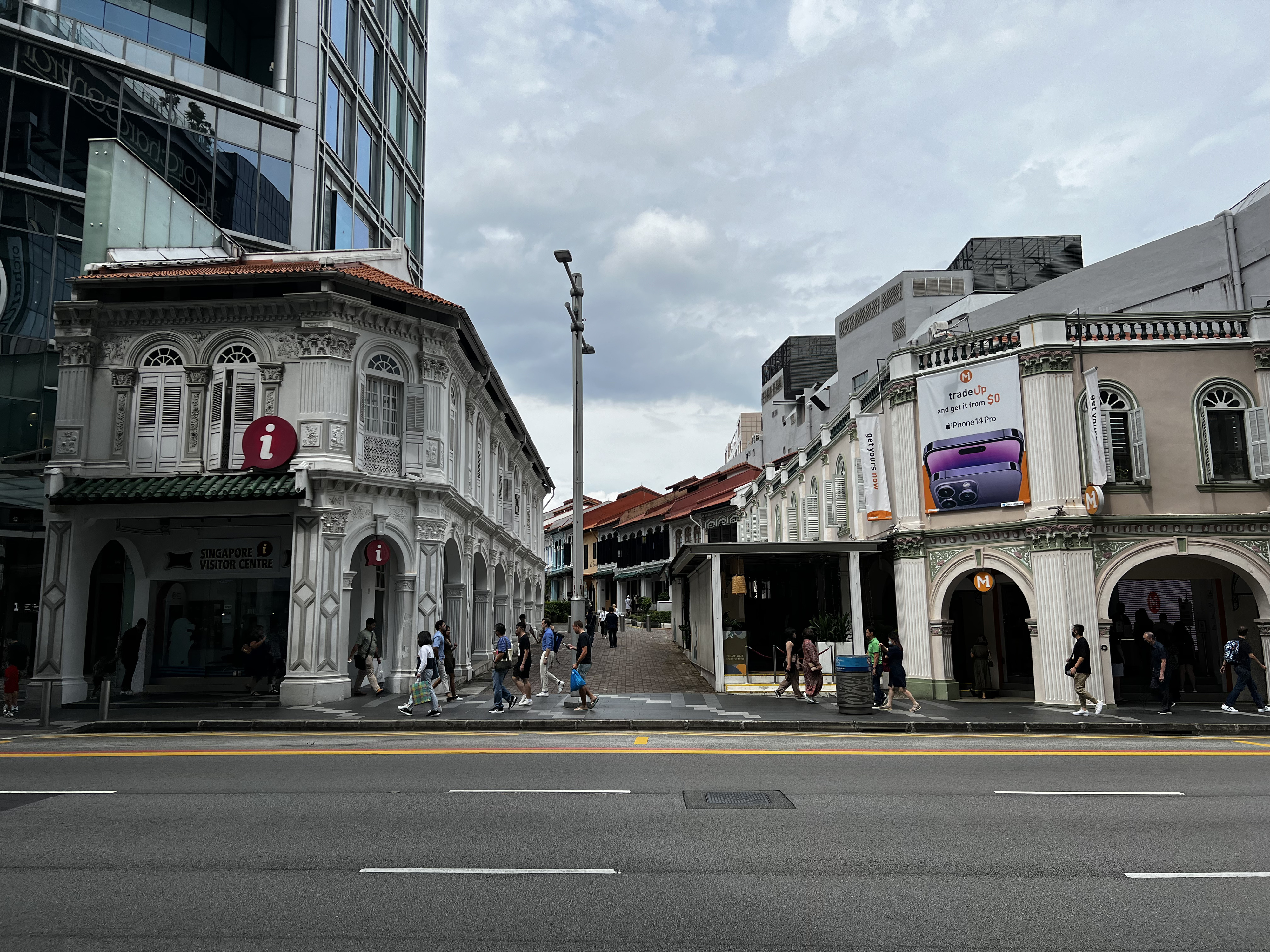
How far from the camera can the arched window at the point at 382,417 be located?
21.2 meters

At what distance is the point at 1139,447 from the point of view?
65.0 ft

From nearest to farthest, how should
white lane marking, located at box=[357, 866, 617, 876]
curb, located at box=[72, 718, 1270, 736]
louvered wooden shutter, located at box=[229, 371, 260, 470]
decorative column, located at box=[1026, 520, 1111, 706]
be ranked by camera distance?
white lane marking, located at box=[357, 866, 617, 876], curb, located at box=[72, 718, 1270, 736], decorative column, located at box=[1026, 520, 1111, 706], louvered wooden shutter, located at box=[229, 371, 260, 470]

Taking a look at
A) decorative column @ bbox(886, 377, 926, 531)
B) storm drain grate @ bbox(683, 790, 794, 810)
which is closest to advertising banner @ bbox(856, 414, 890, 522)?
decorative column @ bbox(886, 377, 926, 531)

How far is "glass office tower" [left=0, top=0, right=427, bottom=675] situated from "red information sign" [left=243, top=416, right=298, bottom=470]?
880 centimetres

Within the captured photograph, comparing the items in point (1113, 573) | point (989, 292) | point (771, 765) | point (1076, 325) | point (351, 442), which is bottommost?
point (771, 765)

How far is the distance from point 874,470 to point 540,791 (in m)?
15.1

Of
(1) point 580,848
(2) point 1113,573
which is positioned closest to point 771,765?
(1) point 580,848

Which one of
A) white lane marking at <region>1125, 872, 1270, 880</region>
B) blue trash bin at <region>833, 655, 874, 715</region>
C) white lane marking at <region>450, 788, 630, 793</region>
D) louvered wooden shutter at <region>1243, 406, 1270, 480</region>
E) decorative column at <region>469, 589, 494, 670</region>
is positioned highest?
louvered wooden shutter at <region>1243, 406, 1270, 480</region>

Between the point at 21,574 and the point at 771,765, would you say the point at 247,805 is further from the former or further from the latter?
the point at 21,574

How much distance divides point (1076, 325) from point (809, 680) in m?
9.78

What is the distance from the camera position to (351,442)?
20703 mm

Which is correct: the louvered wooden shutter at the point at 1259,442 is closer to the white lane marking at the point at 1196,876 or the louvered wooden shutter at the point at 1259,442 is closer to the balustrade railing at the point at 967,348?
the balustrade railing at the point at 967,348

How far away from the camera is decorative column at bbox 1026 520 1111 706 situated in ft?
62.6

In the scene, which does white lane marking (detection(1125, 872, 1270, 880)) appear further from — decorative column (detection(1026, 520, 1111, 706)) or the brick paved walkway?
the brick paved walkway
